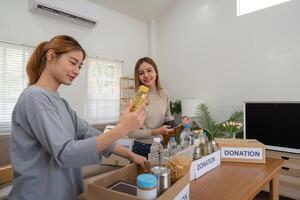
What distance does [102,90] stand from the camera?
366 cm

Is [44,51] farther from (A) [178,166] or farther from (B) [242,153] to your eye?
(B) [242,153]

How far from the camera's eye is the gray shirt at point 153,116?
1.51 metres

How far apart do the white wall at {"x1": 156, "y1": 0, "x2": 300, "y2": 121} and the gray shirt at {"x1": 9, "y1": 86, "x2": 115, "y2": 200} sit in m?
2.89

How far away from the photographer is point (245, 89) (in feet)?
10.2

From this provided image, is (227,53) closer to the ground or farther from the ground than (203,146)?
farther from the ground

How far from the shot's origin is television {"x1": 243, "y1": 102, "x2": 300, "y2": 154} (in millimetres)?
2344

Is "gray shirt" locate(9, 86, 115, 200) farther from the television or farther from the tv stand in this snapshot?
the television

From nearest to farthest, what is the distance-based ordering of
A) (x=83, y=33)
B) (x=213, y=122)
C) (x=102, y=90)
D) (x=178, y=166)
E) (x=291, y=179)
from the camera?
A: (x=178, y=166), (x=291, y=179), (x=213, y=122), (x=83, y=33), (x=102, y=90)

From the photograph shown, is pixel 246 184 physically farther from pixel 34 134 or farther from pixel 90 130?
pixel 34 134

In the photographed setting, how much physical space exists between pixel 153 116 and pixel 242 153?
67 cm

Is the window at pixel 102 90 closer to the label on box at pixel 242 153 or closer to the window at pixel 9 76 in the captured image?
the window at pixel 9 76

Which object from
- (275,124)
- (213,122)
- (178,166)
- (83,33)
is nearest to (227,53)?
(213,122)

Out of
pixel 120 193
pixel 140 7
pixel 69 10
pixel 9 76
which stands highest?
pixel 140 7

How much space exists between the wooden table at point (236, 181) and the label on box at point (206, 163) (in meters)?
0.02
